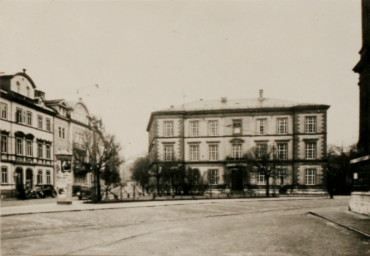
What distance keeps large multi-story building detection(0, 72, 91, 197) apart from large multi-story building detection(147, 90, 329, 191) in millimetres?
12870

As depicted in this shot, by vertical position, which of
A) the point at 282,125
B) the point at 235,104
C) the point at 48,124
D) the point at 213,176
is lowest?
the point at 213,176

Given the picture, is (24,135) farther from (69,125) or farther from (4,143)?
(69,125)

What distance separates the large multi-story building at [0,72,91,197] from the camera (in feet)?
120

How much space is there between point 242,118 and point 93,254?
47.4 m

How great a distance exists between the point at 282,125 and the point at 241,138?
5.64 meters

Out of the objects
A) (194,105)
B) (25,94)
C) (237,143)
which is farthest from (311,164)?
(25,94)

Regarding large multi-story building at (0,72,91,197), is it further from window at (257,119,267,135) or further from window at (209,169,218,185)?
window at (257,119,267,135)

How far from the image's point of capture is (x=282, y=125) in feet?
177

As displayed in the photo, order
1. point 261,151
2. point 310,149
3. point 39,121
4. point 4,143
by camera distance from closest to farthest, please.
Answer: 1. point 4,143
2. point 39,121
3. point 261,151
4. point 310,149

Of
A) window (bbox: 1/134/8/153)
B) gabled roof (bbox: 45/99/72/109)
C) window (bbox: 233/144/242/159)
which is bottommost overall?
window (bbox: 233/144/242/159)

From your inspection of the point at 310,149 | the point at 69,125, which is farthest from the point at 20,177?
the point at 310,149

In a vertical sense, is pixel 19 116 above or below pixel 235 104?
below

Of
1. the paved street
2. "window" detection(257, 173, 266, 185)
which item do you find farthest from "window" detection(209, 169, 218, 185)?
the paved street

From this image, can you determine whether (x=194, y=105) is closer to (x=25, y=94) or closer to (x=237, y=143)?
(x=237, y=143)
